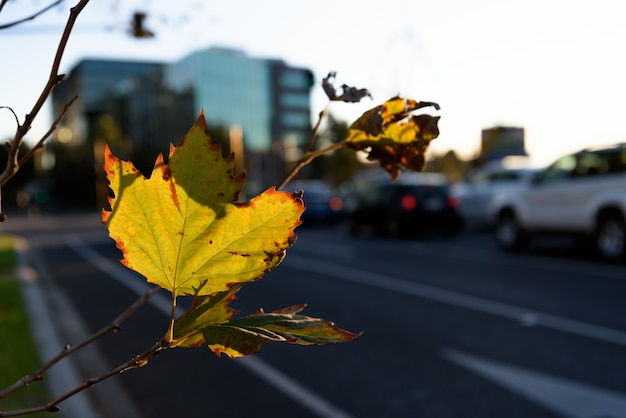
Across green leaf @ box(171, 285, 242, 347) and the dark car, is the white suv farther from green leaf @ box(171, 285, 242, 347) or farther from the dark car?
green leaf @ box(171, 285, 242, 347)

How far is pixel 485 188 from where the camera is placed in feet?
58.5

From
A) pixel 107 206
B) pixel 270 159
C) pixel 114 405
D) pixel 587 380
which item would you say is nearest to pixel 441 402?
pixel 587 380

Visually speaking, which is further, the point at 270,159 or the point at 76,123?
the point at 76,123

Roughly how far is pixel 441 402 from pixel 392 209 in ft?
40.7

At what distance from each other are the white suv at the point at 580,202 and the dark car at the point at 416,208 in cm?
393

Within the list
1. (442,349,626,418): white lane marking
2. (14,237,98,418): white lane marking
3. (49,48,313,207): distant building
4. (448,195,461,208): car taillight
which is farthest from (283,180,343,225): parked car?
(49,48,313,207): distant building

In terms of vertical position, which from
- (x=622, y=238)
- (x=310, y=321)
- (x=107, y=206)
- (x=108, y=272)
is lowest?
(x=108, y=272)

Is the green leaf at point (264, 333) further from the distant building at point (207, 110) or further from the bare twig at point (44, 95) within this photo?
the distant building at point (207, 110)

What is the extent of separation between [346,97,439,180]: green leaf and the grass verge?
8.06 ft

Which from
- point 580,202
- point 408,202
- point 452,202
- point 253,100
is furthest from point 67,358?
point 253,100

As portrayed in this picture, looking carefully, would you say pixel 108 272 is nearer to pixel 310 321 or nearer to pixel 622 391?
pixel 622 391

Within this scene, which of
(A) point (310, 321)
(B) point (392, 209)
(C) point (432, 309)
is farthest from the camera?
(B) point (392, 209)

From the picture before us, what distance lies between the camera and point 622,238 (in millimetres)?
10188

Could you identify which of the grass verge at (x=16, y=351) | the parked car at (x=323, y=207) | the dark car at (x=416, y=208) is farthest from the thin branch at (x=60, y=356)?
the parked car at (x=323, y=207)
